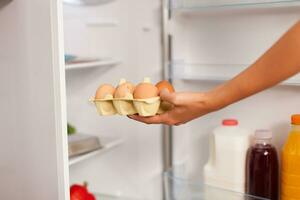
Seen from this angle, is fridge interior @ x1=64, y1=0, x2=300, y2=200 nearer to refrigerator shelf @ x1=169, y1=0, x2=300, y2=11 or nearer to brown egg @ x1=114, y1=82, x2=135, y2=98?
refrigerator shelf @ x1=169, y1=0, x2=300, y2=11

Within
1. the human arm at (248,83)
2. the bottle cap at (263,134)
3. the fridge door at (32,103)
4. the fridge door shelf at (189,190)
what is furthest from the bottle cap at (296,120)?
the fridge door at (32,103)

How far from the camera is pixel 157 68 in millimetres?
1693

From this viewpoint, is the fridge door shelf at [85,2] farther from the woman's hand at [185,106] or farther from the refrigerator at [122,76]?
the woman's hand at [185,106]

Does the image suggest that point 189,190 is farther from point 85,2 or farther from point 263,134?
point 85,2

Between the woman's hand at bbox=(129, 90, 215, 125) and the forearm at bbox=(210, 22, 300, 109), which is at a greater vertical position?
the forearm at bbox=(210, 22, 300, 109)

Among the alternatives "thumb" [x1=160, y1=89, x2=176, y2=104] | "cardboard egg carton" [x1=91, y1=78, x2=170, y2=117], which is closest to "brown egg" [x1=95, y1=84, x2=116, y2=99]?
"cardboard egg carton" [x1=91, y1=78, x2=170, y2=117]

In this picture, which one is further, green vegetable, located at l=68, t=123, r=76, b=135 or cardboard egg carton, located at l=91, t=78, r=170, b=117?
green vegetable, located at l=68, t=123, r=76, b=135

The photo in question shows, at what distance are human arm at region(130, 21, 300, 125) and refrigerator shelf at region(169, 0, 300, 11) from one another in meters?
0.44

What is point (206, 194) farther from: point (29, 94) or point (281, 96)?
point (29, 94)

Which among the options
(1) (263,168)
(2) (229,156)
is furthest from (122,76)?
(1) (263,168)

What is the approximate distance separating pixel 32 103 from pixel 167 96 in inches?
14.4

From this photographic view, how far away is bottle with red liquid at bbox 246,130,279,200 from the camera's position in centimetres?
137

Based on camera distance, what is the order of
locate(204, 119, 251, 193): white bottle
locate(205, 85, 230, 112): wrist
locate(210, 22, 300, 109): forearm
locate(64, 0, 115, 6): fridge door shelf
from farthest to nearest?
locate(64, 0, 115, 6): fridge door shelf, locate(204, 119, 251, 193): white bottle, locate(205, 85, 230, 112): wrist, locate(210, 22, 300, 109): forearm

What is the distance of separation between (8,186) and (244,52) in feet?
2.88
